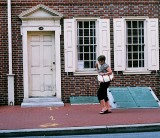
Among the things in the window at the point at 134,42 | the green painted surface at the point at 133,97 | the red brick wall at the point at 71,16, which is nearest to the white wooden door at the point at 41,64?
the red brick wall at the point at 71,16

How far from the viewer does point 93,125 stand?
31.1 feet

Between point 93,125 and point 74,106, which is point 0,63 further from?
point 93,125

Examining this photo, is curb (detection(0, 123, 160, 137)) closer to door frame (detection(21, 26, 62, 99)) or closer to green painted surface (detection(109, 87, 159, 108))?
green painted surface (detection(109, 87, 159, 108))

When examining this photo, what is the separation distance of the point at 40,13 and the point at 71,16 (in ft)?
3.82

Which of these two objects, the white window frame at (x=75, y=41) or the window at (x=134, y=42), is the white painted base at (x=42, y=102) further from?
the window at (x=134, y=42)

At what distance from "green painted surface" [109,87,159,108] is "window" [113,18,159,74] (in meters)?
0.74

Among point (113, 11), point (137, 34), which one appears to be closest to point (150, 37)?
point (137, 34)

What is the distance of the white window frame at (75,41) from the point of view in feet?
47.3

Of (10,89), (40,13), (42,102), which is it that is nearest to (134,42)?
(40,13)

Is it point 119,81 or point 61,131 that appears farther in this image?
point 119,81

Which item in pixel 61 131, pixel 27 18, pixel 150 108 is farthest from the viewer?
pixel 27 18

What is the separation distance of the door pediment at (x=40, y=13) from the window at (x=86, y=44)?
0.98 metres

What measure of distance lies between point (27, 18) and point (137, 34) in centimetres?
428

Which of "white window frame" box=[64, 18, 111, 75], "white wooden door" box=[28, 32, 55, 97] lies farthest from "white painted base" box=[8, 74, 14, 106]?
"white window frame" box=[64, 18, 111, 75]
